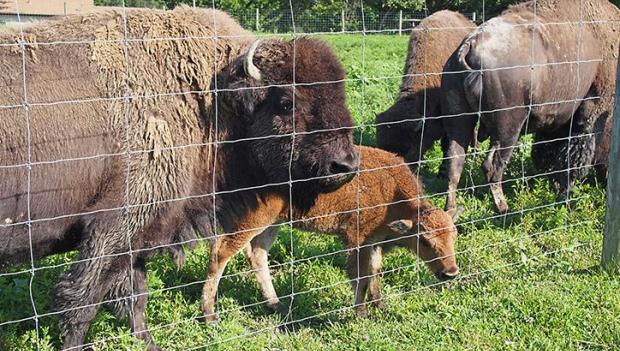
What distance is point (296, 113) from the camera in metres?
4.35

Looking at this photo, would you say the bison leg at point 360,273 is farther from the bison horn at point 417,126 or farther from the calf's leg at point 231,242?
the bison horn at point 417,126

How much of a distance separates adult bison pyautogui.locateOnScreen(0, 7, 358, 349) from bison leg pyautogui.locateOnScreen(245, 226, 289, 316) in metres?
0.97

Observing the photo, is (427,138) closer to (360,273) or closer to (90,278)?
(360,273)

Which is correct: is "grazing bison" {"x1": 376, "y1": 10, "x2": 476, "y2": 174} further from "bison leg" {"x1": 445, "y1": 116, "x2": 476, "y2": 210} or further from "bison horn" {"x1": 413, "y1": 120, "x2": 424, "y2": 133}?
"bison leg" {"x1": 445, "y1": 116, "x2": 476, "y2": 210}

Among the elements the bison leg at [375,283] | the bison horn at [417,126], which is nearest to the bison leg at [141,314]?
the bison leg at [375,283]

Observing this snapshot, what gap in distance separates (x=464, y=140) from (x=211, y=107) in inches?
154

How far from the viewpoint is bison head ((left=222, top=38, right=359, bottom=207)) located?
14.2 ft

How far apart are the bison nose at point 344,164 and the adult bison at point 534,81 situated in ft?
8.67

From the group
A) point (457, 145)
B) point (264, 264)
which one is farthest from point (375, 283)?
point (457, 145)

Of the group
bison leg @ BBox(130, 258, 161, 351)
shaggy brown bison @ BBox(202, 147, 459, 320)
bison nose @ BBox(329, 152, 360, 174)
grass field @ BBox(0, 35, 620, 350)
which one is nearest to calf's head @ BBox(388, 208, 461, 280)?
shaggy brown bison @ BBox(202, 147, 459, 320)

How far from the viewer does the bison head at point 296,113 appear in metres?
4.32

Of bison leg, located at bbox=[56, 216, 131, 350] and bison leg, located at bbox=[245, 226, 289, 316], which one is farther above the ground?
bison leg, located at bbox=[56, 216, 131, 350]

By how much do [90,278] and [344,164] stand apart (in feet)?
5.32

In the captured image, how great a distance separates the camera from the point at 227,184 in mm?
4547
